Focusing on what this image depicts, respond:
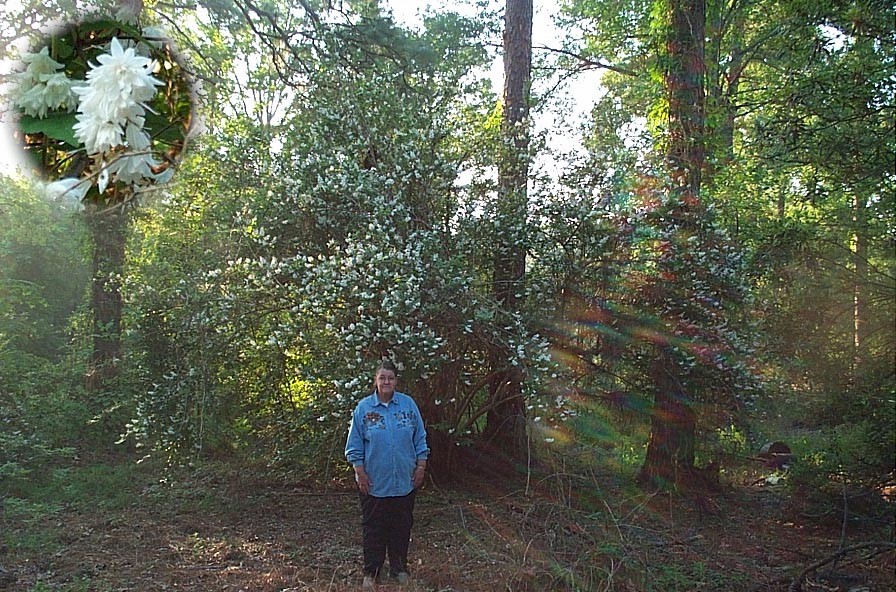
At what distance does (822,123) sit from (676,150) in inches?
95.4

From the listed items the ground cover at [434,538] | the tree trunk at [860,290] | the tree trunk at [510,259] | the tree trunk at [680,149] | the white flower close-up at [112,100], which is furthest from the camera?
the tree trunk at [680,149]

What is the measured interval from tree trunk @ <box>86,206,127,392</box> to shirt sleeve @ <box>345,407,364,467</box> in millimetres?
6950

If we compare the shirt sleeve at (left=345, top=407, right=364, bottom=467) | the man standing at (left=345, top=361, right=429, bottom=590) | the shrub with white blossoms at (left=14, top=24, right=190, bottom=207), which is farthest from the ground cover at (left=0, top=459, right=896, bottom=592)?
the shrub with white blossoms at (left=14, top=24, right=190, bottom=207)

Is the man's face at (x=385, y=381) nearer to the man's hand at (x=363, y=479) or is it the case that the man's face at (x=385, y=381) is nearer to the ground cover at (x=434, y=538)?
the man's hand at (x=363, y=479)

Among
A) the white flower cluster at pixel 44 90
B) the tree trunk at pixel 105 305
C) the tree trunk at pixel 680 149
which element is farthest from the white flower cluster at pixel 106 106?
the tree trunk at pixel 105 305

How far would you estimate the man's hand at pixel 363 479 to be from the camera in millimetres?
5137

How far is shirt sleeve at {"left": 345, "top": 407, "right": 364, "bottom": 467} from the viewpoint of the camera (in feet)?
16.8

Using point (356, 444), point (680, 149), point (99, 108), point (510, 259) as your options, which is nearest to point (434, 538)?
point (356, 444)

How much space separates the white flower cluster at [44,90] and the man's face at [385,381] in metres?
3.88

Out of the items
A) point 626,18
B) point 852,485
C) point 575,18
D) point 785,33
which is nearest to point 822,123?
point 785,33

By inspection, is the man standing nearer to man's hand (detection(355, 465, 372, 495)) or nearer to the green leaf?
man's hand (detection(355, 465, 372, 495))

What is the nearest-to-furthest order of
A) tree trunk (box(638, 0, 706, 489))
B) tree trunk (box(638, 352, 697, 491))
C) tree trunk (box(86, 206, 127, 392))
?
tree trunk (box(638, 352, 697, 491)) → tree trunk (box(638, 0, 706, 489)) → tree trunk (box(86, 206, 127, 392))

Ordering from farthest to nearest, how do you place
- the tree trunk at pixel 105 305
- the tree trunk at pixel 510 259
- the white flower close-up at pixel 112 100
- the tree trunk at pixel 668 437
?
the tree trunk at pixel 105 305, the tree trunk at pixel 668 437, the tree trunk at pixel 510 259, the white flower close-up at pixel 112 100

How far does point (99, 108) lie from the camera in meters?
1.19
